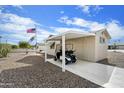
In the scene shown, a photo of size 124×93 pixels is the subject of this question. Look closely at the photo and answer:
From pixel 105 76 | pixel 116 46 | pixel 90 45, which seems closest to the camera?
pixel 105 76

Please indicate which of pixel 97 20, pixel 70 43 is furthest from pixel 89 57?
pixel 97 20

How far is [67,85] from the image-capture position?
4.81 metres

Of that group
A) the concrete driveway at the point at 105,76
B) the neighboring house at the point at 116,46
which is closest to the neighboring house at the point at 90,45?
the concrete driveway at the point at 105,76

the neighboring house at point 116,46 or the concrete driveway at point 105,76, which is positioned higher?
the neighboring house at point 116,46

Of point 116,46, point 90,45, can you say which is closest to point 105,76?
point 90,45

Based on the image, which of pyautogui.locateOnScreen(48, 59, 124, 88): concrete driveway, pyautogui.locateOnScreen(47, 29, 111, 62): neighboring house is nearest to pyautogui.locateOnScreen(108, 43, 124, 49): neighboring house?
pyautogui.locateOnScreen(47, 29, 111, 62): neighboring house

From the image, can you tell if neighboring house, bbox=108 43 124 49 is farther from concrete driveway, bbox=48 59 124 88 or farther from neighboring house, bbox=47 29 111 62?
concrete driveway, bbox=48 59 124 88

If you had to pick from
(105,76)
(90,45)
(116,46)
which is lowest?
(105,76)

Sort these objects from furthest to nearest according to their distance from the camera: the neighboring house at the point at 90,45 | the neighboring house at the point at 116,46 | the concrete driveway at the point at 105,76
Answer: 1. the neighboring house at the point at 116,46
2. the neighboring house at the point at 90,45
3. the concrete driveway at the point at 105,76

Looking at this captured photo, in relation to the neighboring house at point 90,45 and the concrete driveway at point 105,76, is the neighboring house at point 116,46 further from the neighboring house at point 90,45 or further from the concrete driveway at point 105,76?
the concrete driveway at point 105,76

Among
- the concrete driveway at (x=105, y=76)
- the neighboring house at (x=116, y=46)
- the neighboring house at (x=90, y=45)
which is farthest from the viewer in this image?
→ the neighboring house at (x=116, y=46)

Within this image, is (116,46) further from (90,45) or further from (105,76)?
(105,76)
